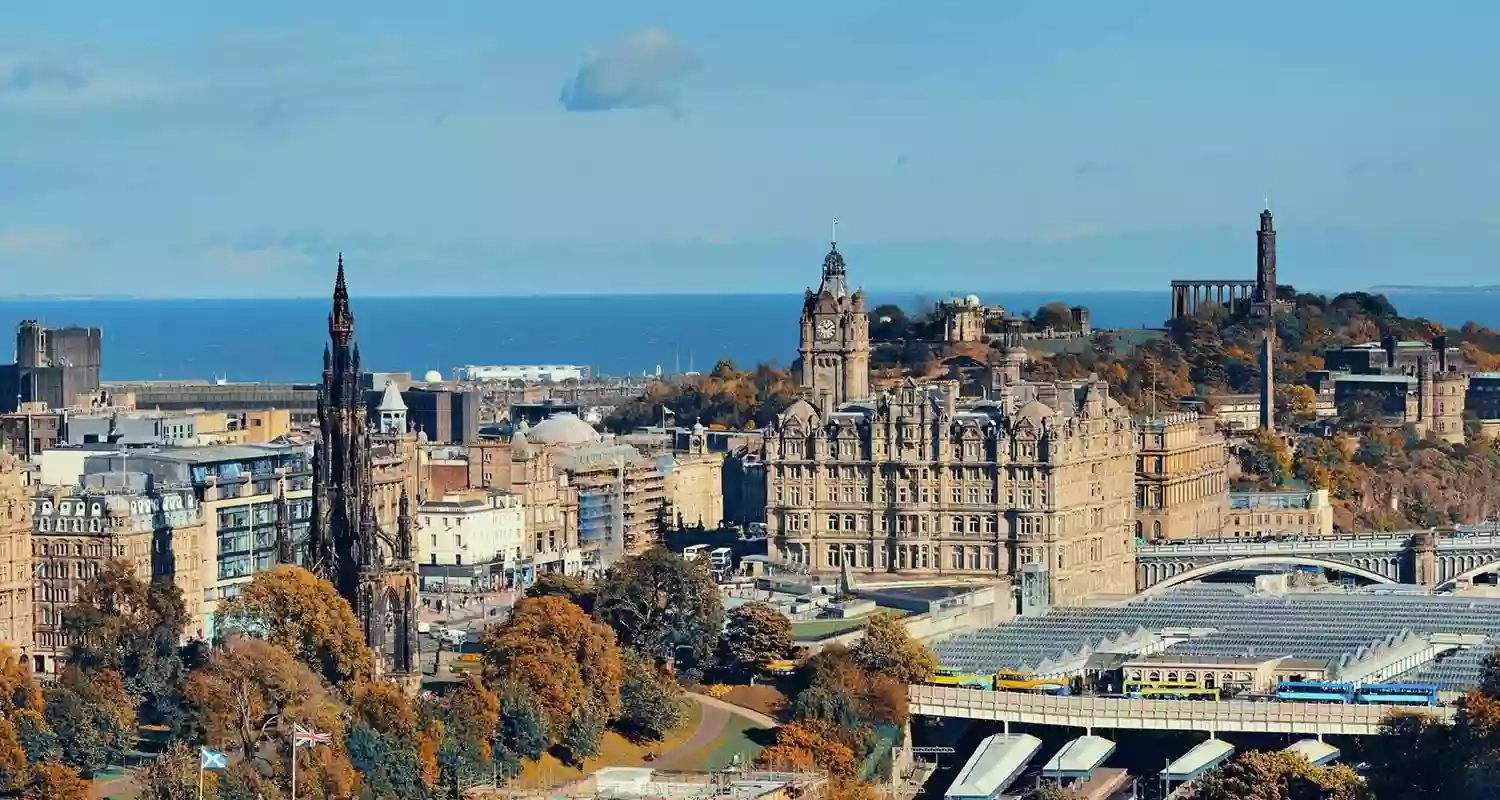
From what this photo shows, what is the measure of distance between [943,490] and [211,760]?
68.4m

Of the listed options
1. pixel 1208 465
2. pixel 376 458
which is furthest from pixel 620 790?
pixel 1208 465

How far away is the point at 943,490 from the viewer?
563 feet

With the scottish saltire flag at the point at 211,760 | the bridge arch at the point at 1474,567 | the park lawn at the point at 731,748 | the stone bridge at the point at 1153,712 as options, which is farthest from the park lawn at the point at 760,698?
the bridge arch at the point at 1474,567

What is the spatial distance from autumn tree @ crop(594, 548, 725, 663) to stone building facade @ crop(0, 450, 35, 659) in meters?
20.9

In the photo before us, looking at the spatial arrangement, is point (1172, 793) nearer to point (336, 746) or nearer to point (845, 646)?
point (845, 646)

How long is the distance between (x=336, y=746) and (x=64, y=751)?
8199 millimetres

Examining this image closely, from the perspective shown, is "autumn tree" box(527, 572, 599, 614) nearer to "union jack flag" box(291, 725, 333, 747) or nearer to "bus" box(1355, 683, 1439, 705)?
"union jack flag" box(291, 725, 333, 747)

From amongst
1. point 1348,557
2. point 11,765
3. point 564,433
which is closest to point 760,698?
point 11,765

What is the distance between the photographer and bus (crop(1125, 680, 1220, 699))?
136 metres

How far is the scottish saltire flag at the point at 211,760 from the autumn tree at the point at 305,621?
15669 mm

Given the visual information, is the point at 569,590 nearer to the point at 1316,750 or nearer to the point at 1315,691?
the point at 1315,691

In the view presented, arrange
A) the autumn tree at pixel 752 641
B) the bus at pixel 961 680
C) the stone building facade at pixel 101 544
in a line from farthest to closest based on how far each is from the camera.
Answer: the stone building facade at pixel 101 544 < the bus at pixel 961 680 < the autumn tree at pixel 752 641

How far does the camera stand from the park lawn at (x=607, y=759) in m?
121

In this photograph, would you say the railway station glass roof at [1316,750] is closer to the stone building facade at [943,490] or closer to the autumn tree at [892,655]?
the autumn tree at [892,655]
